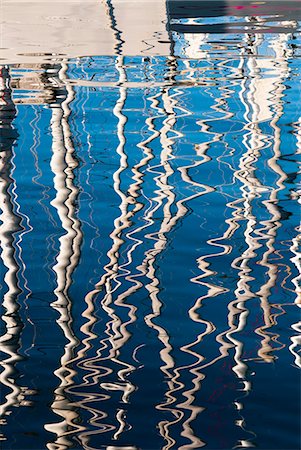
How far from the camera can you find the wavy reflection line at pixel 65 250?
4.92 metres

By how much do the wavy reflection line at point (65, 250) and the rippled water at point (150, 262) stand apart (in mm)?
14

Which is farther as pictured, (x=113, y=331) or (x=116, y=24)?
(x=116, y=24)

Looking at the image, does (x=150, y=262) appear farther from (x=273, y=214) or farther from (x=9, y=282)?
(x=273, y=214)

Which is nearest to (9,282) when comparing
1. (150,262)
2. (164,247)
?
(150,262)

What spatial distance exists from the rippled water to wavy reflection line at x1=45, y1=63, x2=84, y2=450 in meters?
0.01

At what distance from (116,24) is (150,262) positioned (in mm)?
11361

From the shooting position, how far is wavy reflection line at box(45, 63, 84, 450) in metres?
4.92

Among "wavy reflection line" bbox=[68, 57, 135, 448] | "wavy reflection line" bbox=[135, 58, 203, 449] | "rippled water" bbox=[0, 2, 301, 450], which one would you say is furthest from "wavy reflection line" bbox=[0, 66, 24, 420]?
"wavy reflection line" bbox=[135, 58, 203, 449]

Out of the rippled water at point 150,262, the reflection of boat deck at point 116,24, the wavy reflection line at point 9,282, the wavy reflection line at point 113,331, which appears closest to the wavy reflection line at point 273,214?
the rippled water at point 150,262

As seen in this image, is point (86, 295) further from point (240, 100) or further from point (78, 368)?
point (240, 100)

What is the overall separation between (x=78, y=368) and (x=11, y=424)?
2.12ft

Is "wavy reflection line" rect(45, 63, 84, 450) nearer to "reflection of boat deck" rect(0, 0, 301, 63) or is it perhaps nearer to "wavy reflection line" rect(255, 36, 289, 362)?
"wavy reflection line" rect(255, 36, 289, 362)

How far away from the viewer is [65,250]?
727 cm

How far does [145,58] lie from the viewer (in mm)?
14664
